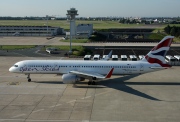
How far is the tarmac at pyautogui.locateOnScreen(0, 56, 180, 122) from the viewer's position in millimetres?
28875

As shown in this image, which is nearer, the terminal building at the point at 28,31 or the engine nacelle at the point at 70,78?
the engine nacelle at the point at 70,78

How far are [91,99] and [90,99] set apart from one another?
14cm

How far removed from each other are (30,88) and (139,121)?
2040 cm

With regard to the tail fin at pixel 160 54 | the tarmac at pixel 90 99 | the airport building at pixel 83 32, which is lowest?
the tarmac at pixel 90 99

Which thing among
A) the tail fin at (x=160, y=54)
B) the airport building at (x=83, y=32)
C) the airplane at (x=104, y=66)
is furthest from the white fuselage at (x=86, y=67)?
the airport building at (x=83, y=32)

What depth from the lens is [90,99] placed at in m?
35.3

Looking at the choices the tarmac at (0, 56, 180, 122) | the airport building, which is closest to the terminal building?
the airport building

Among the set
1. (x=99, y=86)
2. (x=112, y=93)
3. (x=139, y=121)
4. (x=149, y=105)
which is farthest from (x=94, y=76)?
(x=139, y=121)

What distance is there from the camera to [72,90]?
40031 millimetres

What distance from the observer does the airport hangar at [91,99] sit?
95.6 ft

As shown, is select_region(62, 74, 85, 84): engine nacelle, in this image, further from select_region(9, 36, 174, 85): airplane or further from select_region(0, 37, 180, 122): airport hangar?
select_region(9, 36, 174, 85): airplane

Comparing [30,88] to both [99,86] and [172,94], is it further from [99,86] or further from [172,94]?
[172,94]

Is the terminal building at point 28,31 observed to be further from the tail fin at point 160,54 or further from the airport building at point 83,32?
the tail fin at point 160,54

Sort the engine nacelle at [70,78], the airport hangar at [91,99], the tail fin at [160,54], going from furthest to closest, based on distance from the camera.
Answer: the tail fin at [160,54] → the engine nacelle at [70,78] → the airport hangar at [91,99]
